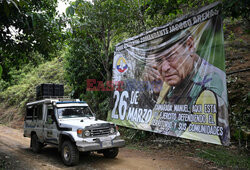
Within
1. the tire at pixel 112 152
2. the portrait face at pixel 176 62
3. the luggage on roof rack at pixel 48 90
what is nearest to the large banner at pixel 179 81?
the portrait face at pixel 176 62

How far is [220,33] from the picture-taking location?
640 centimetres

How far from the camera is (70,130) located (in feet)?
21.2

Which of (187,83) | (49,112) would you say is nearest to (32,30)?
(49,112)

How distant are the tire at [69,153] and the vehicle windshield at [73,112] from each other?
1.17 metres

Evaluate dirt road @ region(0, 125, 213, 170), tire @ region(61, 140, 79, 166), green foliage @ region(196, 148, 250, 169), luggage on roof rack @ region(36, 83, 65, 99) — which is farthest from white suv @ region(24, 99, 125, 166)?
green foliage @ region(196, 148, 250, 169)

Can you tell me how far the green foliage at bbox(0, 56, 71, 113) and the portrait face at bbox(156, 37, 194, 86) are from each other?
13472 mm

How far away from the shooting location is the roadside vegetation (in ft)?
20.8

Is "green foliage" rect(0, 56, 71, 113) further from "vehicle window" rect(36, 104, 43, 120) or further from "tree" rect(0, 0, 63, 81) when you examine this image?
"tree" rect(0, 0, 63, 81)

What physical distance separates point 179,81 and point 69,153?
463 cm

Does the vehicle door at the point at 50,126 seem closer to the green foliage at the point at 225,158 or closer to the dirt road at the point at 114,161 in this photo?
the dirt road at the point at 114,161

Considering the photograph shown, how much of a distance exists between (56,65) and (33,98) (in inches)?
215

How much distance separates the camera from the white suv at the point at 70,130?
6.21 m

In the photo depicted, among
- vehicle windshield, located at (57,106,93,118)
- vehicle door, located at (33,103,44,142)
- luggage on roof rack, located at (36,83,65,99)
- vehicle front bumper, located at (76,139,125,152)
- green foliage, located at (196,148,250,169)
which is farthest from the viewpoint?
luggage on roof rack, located at (36,83,65,99)

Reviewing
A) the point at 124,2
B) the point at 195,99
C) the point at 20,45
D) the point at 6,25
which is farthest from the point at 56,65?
the point at 195,99
